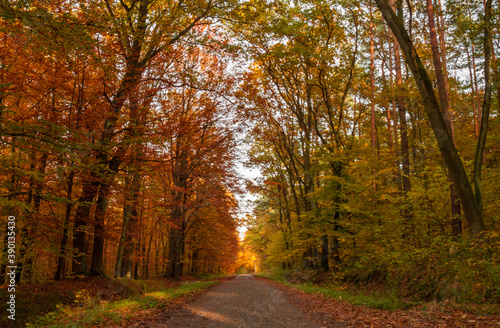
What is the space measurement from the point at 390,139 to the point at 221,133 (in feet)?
39.5

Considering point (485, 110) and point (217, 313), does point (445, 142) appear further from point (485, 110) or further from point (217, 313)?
point (217, 313)

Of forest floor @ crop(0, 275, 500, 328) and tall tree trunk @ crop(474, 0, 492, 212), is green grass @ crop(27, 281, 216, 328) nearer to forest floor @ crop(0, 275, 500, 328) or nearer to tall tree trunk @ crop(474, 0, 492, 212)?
forest floor @ crop(0, 275, 500, 328)

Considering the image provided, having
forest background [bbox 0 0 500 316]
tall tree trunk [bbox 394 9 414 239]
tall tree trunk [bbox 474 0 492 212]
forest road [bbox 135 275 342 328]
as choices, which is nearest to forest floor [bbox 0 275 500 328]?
forest road [bbox 135 275 342 328]

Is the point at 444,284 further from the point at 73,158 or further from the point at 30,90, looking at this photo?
the point at 30,90

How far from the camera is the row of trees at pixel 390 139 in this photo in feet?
25.1

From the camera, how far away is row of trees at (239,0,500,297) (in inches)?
301

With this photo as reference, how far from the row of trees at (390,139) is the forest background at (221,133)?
0.27 feet

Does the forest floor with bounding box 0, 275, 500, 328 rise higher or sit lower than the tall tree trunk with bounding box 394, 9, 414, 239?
lower

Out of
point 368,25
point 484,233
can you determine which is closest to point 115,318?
point 484,233

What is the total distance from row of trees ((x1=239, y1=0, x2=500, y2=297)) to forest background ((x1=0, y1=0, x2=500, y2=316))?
8cm

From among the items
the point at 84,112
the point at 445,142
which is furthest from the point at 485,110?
the point at 84,112

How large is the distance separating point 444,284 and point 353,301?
249 centimetres

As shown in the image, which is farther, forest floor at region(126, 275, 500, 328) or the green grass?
the green grass

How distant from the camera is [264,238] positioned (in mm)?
39750
